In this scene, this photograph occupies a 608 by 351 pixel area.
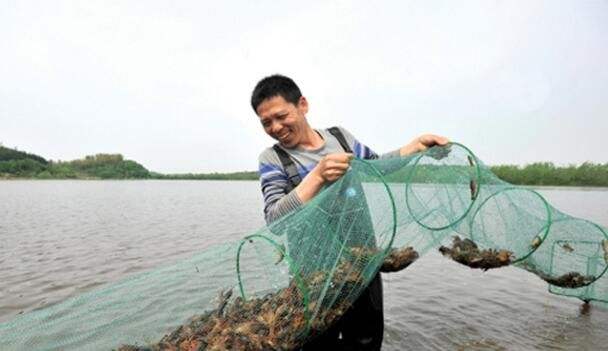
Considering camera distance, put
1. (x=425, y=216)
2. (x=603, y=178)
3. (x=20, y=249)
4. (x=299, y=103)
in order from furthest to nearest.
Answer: (x=603, y=178) < (x=20, y=249) < (x=425, y=216) < (x=299, y=103)

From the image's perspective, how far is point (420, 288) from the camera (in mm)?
6898

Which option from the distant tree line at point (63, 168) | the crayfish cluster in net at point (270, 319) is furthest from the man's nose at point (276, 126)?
the distant tree line at point (63, 168)

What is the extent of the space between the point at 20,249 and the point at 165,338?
31.5 ft

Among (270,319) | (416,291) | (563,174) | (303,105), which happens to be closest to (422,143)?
(303,105)

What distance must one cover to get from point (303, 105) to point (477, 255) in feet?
8.67

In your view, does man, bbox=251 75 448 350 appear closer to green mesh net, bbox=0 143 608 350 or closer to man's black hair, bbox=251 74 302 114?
man's black hair, bbox=251 74 302 114

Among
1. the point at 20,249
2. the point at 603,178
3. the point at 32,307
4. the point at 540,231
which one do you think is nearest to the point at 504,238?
the point at 540,231

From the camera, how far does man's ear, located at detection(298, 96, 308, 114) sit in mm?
2809

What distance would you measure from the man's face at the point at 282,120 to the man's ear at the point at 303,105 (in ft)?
0.10

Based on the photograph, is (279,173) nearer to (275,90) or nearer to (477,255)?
(275,90)

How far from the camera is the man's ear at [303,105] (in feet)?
9.22

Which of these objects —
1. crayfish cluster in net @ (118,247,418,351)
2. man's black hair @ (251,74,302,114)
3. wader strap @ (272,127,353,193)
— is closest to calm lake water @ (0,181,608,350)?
crayfish cluster in net @ (118,247,418,351)

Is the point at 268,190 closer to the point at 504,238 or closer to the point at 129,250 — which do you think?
the point at 504,238

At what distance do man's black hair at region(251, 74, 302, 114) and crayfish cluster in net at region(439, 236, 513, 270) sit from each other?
2.67m
